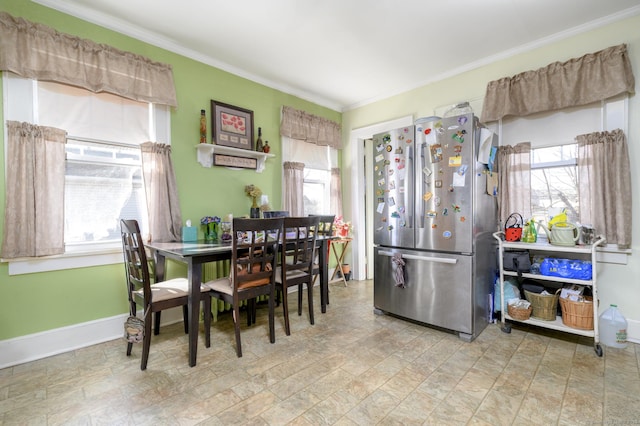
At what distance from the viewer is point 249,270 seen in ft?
7.47

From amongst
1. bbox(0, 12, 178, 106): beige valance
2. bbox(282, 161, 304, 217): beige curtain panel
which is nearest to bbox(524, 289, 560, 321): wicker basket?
bbox(282, 161, 304, 217): beige curtain panel

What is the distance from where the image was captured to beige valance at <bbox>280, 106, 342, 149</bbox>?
3832 millimetres

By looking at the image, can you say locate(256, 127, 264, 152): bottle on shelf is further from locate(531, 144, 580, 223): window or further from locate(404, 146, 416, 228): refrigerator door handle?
locate(531, 144, 580, 223): window

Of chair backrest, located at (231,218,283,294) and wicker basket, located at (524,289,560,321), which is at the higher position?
chair backrest, located at (231,218,283,294)

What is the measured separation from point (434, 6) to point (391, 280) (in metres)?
2.42

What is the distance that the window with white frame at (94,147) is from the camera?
2211mm

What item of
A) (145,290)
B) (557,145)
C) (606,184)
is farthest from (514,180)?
(145,290)

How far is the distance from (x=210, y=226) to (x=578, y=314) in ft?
10.9

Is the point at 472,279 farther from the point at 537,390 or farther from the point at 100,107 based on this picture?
the point at 100,107

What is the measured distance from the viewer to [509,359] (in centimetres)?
212

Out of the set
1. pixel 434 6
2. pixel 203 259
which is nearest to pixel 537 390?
pixel 203 259

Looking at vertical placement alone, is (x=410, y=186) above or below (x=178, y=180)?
below

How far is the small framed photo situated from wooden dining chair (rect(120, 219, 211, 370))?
1465 mm

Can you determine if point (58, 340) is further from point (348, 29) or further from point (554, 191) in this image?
point (554, 191)
